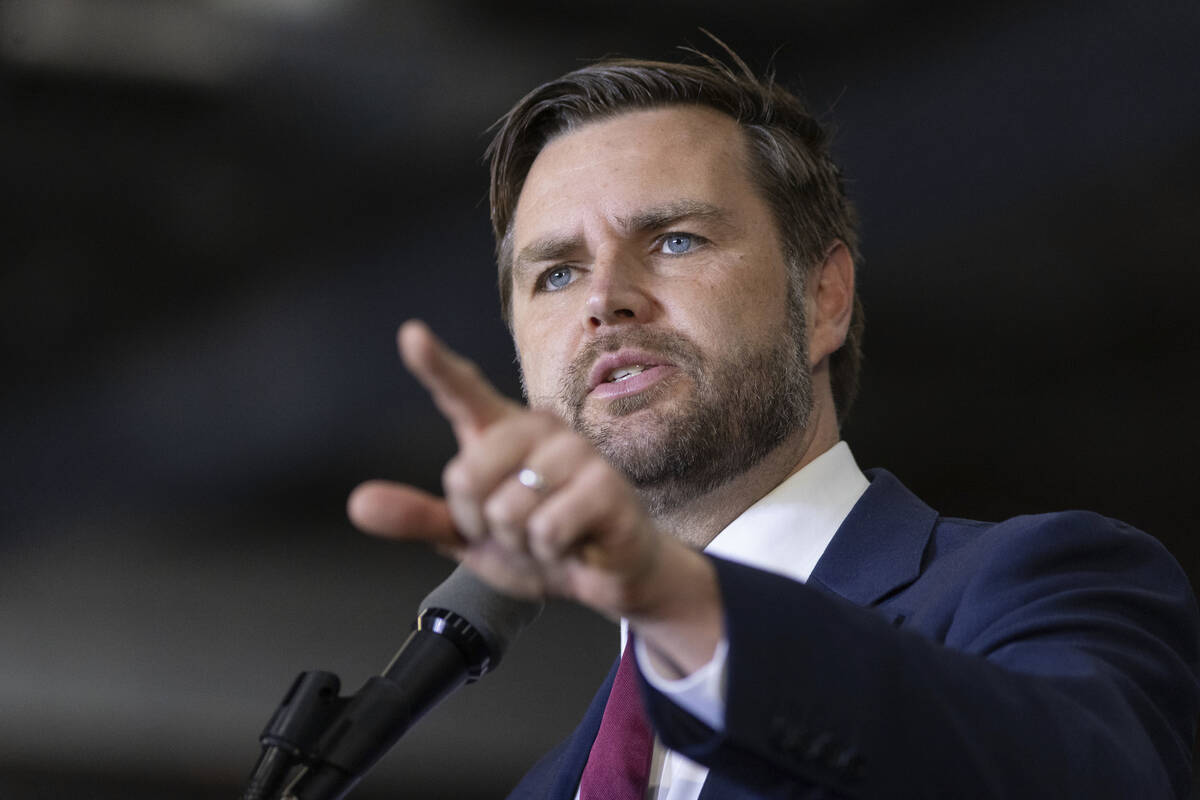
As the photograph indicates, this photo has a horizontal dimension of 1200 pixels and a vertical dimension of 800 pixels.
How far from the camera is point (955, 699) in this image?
0.73 meters

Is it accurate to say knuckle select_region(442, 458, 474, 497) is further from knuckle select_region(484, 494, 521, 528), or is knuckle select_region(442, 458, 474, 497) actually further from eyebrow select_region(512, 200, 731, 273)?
eyebrow select_region(512, 200, 731, 273)

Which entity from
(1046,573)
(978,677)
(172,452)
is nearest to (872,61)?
(1046,573)

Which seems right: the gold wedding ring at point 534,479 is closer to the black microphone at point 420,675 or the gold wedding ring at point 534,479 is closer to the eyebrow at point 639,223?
the black microphone at point 420,675

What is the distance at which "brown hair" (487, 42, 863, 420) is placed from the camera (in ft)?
6.03

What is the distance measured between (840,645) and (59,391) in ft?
6.96

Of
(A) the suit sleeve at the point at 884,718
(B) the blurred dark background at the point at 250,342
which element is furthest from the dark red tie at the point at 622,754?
(B) the blurred dark background at the point at 250,342

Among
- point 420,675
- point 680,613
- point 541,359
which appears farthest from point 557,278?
point 680,613

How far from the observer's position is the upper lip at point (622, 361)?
1518 mm

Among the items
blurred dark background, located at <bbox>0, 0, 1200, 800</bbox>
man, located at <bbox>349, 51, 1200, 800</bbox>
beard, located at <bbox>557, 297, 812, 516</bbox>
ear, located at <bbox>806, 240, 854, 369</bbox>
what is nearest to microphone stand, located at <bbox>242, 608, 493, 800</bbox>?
man, located at <bbox>349, 51, 1200, 800</bbox>

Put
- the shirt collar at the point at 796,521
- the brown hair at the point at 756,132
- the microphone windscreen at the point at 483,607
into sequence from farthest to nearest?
1. the brown hair at the point at 756,132
2. the shirt collar at the point at 796,521
3. the microphone windscreen at the point at 483,607

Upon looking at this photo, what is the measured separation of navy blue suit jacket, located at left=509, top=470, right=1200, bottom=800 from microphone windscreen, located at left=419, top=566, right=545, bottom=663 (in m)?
0.37

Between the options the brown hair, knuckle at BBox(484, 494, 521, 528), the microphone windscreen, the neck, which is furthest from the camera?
the brown hair

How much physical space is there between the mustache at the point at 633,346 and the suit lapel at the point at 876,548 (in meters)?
0.29

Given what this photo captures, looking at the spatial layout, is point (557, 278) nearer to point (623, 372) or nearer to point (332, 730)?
point (623, 372)
